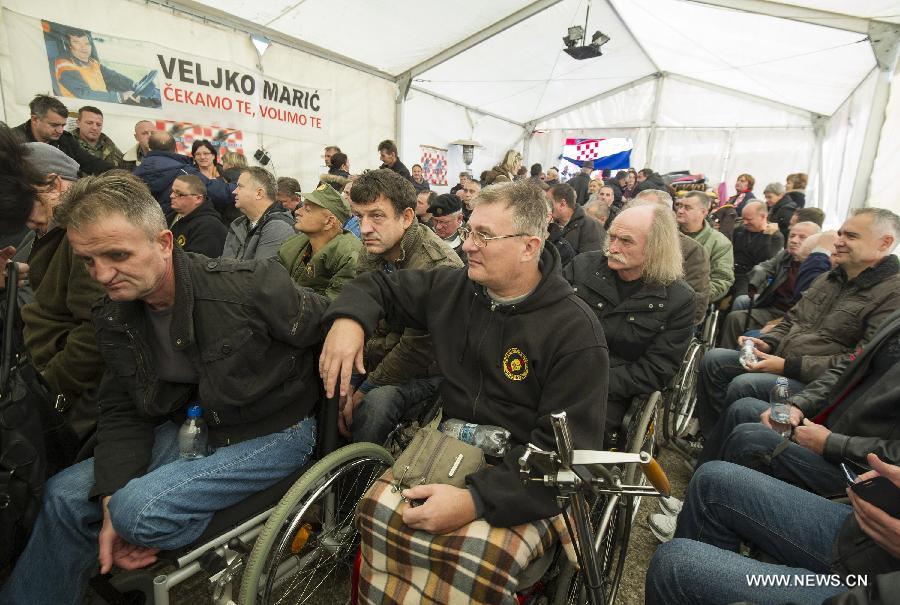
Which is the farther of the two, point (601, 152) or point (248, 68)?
point (601, 152)

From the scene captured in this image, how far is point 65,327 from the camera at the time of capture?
1.98m

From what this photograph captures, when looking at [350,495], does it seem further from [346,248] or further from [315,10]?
[315,10]

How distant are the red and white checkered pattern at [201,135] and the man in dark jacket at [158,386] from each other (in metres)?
5.06

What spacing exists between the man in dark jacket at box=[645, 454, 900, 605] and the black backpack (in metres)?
1.95

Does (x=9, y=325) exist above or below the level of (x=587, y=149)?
below

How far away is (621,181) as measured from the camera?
9.03 meters

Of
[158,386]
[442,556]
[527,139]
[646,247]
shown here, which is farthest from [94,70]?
[527,139]

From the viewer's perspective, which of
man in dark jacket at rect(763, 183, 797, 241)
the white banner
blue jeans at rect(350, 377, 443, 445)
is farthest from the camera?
man in dark jacket at rect(763, 183, 797, 241)

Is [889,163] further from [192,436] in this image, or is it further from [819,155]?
Answer: [192,436]

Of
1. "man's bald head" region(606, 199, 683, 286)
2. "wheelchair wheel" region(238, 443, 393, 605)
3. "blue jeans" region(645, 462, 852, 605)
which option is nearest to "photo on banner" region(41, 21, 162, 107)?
"wheelchair wheel" region(238, 443, 393, 605)

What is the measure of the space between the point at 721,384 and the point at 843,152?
7468 millimetres

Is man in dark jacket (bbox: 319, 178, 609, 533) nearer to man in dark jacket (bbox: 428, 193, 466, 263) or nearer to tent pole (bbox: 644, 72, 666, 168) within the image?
man in dark jacket (bbox: 428, 193, 466, 263)

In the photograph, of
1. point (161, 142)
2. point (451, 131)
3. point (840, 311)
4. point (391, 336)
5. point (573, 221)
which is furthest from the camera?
point (451, 131)

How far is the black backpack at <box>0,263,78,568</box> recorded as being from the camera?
4.17 ft
